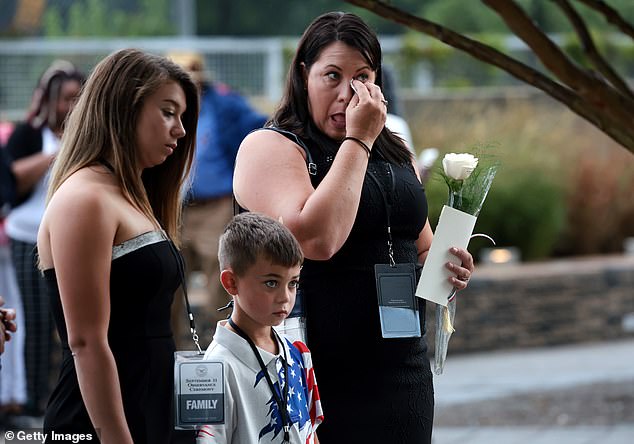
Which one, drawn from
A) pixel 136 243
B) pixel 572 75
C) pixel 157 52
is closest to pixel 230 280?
pixel 136 243

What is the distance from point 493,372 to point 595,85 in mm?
6525

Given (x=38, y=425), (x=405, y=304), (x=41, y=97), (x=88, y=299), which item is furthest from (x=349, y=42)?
(x=38, y=425)

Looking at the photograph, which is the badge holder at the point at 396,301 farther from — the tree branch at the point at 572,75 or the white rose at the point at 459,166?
the tree branch at the point at 572,75

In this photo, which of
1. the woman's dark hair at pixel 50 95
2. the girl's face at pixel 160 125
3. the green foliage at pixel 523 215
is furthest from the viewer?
the green foliage at pixel 523 215

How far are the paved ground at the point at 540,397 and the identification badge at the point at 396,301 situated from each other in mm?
3547

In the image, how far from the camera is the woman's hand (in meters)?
3.18

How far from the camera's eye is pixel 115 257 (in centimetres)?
295

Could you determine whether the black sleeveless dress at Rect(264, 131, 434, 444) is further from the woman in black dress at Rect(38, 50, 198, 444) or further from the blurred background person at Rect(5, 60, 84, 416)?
the blurred background person at Rect(5, 60, 84, 416)

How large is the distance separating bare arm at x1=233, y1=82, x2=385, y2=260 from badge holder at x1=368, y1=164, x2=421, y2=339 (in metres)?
0.18

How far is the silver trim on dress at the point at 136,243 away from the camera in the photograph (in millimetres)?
2953


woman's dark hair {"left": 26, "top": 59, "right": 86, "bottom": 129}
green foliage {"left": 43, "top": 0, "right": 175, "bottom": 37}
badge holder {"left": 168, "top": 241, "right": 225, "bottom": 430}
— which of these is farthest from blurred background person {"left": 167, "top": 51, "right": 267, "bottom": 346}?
green foliage {"left": 43, "top": 0, "right": 175, "bottom": 37}

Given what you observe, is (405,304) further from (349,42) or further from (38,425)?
(38,425)

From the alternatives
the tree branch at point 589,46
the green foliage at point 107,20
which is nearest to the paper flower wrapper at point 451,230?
the tree branch at point 589,46

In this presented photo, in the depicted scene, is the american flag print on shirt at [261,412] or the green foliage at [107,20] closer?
the american flag print on shirt at [261,412]
